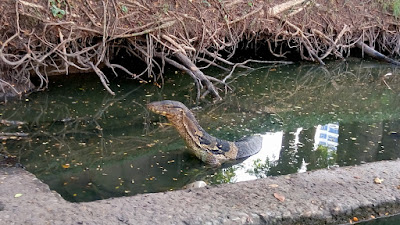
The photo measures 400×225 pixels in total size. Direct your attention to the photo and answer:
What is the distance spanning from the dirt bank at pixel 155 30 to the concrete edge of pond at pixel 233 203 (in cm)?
365

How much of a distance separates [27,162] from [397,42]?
36.4 feet

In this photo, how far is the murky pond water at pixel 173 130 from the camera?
5.46 metres

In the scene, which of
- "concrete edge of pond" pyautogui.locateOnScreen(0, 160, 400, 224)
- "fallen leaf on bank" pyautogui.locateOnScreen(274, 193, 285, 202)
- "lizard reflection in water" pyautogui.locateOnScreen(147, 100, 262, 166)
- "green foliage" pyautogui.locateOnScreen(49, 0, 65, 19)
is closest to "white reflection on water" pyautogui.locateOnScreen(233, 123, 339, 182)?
"lizard reflection in water" pyautogui.locateOnScreen(147, 100, 262, 166)

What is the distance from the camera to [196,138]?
5848 millimetres

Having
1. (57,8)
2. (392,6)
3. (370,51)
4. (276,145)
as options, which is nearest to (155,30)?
(57,8)

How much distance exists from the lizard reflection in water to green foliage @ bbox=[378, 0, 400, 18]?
8.83m

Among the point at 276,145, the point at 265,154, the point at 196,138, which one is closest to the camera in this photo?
the point at 196,138

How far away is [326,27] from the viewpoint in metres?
12.4

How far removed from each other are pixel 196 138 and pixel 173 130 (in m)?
1.11

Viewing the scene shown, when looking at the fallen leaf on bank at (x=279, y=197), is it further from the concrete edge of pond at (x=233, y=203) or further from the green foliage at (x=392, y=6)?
the green foliage at (x=392, y=6)

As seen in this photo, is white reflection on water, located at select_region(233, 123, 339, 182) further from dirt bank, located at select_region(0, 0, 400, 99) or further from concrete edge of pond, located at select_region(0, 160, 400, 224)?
dirt bank, located at select_region(0, 0, 400, 99)

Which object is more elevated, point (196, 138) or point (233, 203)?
point (233, 203)

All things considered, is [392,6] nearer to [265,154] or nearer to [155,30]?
[155,30]

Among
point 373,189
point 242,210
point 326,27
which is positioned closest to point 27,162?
point 242,210
